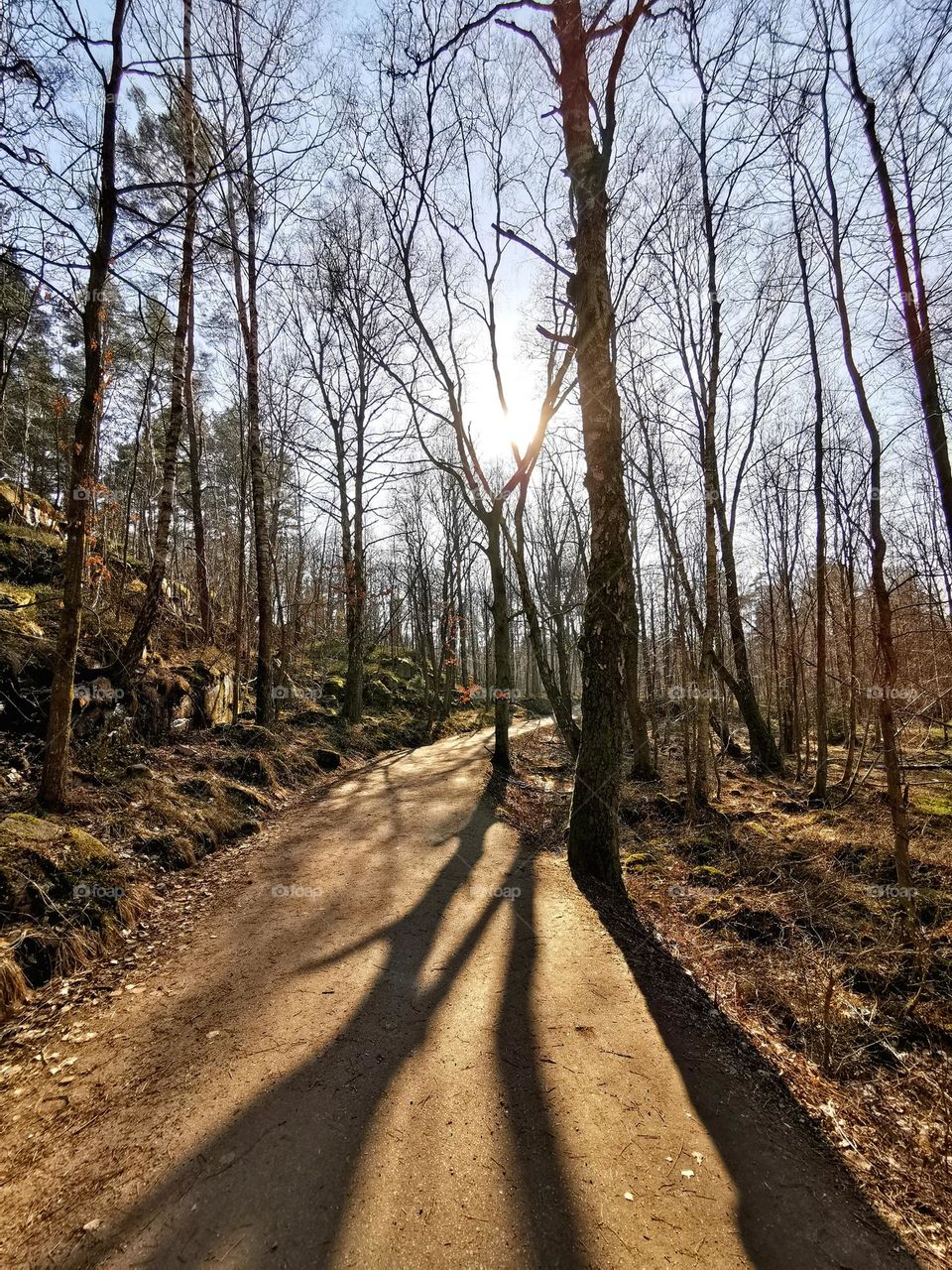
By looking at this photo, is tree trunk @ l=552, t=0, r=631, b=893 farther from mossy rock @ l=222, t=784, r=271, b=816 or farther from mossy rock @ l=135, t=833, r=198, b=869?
mossy rock @ l=222, t=784, r=271, b=816

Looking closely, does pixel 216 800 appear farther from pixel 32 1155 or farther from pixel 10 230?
pixel 10 230

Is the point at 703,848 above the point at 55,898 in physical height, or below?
below

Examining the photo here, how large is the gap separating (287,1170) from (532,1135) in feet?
3.72

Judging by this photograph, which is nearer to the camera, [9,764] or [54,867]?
[54,867]

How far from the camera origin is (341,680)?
18.0 metres

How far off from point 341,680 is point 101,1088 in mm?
15595

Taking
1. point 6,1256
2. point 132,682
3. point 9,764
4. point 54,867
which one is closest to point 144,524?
point 132,682

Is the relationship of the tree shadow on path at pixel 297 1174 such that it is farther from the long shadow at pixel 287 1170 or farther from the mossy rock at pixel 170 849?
the mossy rock at pixel 170 849

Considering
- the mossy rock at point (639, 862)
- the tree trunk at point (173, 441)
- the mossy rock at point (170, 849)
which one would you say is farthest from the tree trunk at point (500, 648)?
the mossy rock at point (170, 849)

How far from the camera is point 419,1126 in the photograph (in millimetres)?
2488

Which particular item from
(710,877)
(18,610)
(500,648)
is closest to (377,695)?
(500,648)

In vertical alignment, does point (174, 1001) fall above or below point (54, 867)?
below

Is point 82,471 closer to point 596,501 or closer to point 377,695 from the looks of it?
point 596,501

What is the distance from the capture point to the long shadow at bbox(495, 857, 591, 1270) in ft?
6.59
